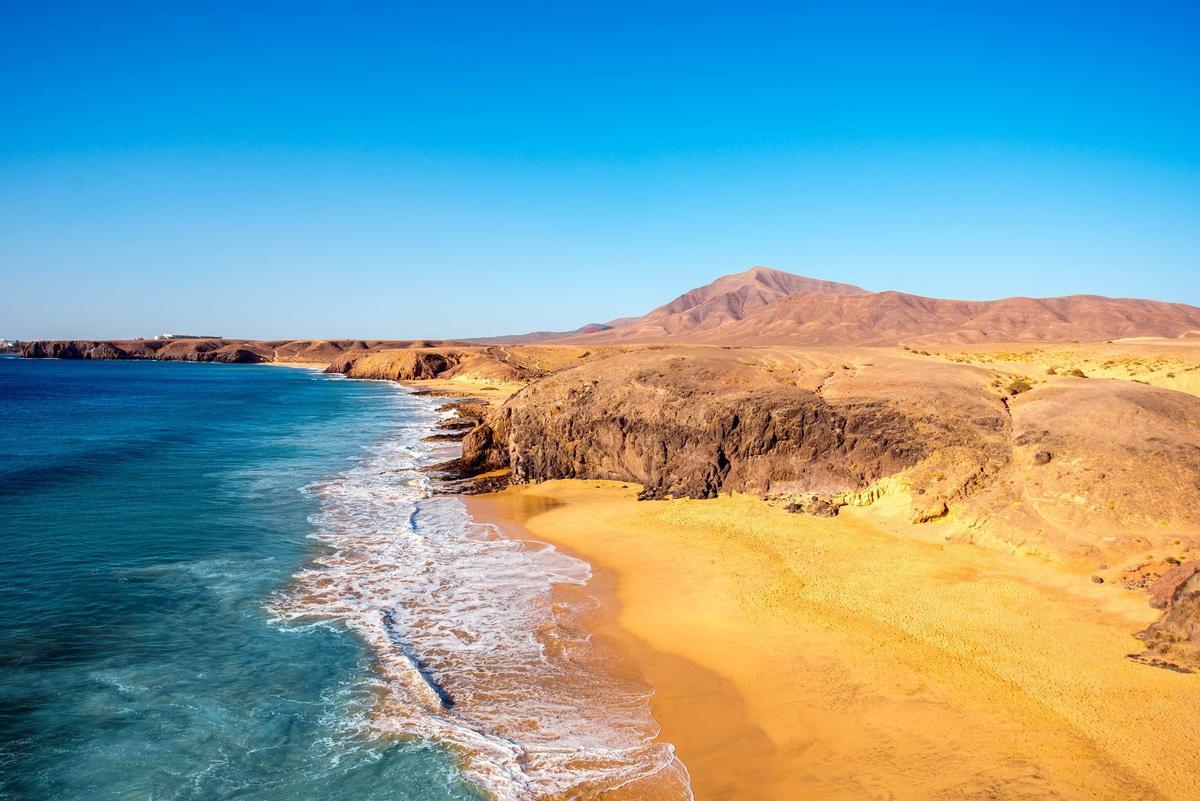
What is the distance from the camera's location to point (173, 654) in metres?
12.6

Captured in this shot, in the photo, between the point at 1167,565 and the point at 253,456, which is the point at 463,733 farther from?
the point at 253,456

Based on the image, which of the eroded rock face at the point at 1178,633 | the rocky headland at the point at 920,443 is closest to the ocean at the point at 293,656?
the rocky headland at the point at 920,443

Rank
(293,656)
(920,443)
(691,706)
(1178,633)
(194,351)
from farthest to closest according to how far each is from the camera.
A: (194,351) → (920,443) → (293,656) → (1178,633) → (691,706)

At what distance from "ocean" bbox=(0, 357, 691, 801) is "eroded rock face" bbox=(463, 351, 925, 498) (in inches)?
197

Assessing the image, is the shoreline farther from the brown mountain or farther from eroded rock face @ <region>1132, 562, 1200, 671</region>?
the brown mountain

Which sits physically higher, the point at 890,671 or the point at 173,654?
the point at 890,671

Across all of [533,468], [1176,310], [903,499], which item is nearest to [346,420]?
[533,468]

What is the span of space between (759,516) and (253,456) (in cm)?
2686

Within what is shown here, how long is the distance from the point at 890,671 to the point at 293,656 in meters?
11.0

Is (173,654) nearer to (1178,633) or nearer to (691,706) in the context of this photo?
(691,706)

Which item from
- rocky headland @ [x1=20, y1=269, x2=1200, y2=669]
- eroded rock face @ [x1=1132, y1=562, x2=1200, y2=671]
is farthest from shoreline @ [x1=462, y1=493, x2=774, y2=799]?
rocky headland @ [x1=20, y1=269, x2=1200, y2=669]

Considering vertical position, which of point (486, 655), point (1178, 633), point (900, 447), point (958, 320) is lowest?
point (486, 655)

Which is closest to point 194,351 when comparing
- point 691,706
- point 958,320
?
point 958,320

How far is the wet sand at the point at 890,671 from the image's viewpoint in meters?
8.92
